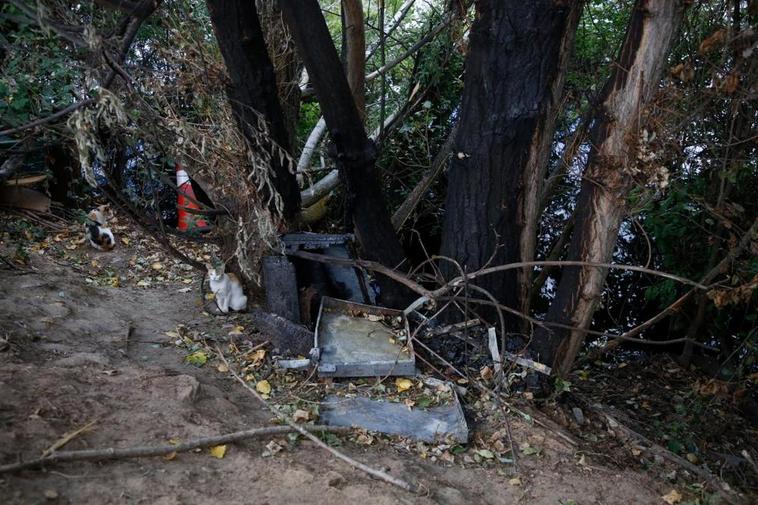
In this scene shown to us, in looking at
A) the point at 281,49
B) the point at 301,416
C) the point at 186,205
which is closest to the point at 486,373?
the point at 301,416

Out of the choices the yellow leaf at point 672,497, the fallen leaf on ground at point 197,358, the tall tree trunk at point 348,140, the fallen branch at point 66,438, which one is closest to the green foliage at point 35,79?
the tall tree trunk at point 348,140

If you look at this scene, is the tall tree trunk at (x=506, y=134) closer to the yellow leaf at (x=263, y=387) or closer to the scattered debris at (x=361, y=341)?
the scattered debris at (x=361, y=341)

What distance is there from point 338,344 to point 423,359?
51cm

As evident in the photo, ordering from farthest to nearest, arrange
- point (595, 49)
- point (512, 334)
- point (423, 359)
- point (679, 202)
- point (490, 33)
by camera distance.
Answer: point (595, 49), point (679, 202), point (512, 334), point (423, 359), point (490, 33)

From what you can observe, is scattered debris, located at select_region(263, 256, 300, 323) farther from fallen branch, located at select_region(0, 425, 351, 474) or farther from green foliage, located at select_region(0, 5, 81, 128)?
green foliage, located at select_region(0, 5, 81, 128)

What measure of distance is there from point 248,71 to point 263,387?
1723 millimetres

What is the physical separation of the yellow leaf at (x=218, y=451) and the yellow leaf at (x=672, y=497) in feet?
6.83

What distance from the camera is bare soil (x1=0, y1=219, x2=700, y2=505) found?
2385 millimetres

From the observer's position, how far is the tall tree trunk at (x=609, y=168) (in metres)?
3.29

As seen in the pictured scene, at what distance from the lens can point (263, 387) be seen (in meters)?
3.51

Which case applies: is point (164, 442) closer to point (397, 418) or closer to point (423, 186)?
point (397, 418)

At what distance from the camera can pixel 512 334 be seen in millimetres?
4133

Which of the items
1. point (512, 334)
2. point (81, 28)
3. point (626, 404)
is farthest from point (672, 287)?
point (81, 28)

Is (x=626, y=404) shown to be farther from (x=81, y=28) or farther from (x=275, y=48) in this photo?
(x=81, y=28)
